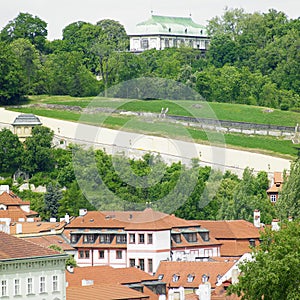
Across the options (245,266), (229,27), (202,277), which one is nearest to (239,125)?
(229,27)

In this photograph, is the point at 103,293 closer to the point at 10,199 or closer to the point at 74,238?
the point at 74,238

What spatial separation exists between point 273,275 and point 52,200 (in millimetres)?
51834

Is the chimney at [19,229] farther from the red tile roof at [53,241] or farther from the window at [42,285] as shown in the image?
the window at [42,285]

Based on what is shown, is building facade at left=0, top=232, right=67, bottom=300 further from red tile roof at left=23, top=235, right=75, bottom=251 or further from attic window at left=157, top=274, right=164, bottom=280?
red tile roof at left=23, top=235, right=75, bottom=251

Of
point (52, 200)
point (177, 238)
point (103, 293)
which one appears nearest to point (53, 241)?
point (177, 238)

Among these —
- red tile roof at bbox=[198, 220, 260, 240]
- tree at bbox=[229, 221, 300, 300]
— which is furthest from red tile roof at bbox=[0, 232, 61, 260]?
red tile roof at bbox=[198, 220, 260, 240]

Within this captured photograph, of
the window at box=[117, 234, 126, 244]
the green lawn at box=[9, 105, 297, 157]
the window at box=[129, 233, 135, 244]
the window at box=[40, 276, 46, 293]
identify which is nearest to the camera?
the window at box=[40, 276, 46, 293]

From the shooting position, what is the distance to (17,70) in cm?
13725

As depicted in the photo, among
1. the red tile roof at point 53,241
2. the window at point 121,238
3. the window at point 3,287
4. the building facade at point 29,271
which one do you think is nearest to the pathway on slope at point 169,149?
the red tile roof at point 53,241

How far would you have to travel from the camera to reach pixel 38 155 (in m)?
119

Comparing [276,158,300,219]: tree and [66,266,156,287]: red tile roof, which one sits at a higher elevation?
[66,266,156,287]: red tile roof

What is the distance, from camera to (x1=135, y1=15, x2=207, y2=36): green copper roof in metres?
175

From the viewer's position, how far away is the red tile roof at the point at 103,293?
58.0 m

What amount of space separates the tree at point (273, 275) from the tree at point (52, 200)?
47.6 meters
